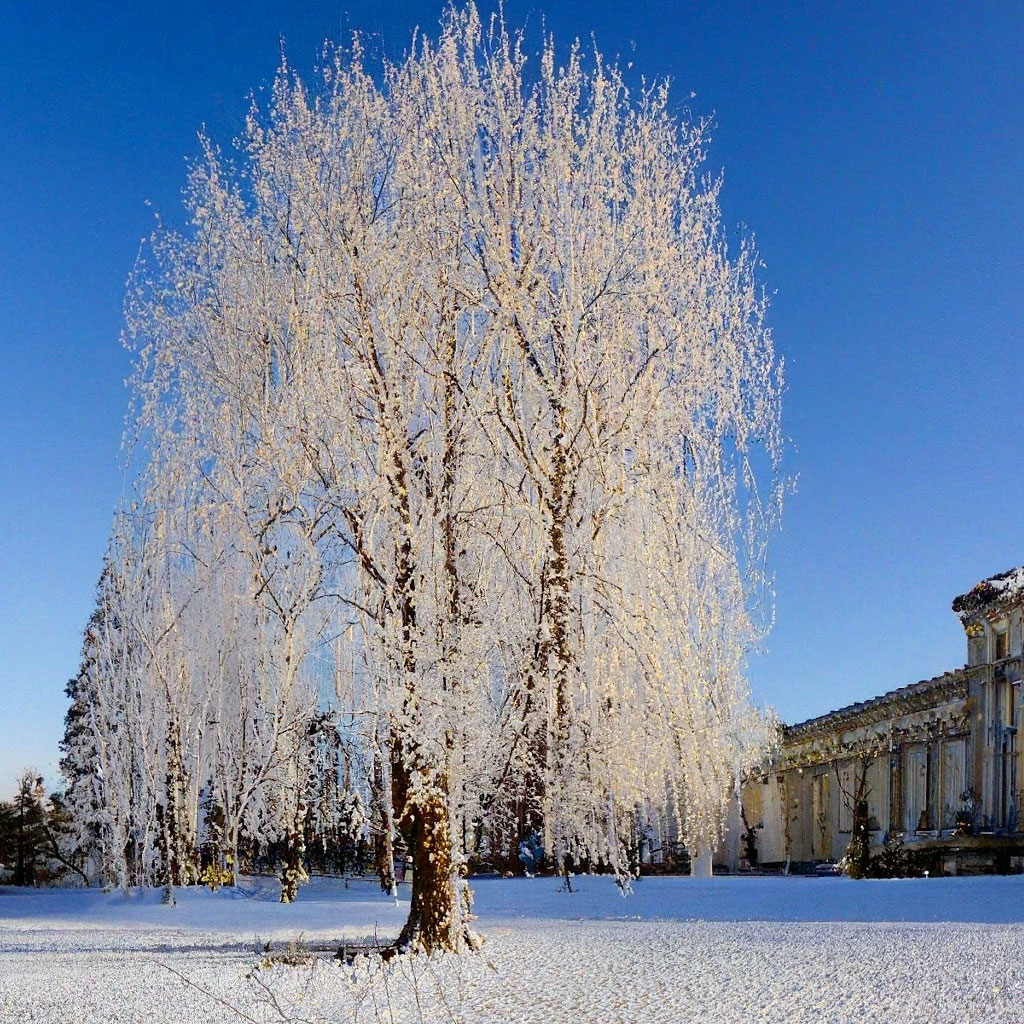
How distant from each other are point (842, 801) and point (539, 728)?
24.3 m

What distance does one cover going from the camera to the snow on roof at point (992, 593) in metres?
25.9

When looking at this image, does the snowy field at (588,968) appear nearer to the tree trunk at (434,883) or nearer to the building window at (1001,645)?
the tree trunk at (434,883)

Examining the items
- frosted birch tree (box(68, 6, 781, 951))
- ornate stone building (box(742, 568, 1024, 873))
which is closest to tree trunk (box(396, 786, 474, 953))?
frosted birch tree (box(68, 6, 781, 951))

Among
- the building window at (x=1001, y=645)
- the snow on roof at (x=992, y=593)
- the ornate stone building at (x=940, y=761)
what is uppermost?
the snow on roof at (x=992, y=593)

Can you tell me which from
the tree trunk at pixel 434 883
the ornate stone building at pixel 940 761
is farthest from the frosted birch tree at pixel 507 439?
the ornate stone building at pixel 940 761

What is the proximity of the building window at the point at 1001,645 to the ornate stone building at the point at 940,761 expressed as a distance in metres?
0.02

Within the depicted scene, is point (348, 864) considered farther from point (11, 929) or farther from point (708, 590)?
point (708, 590)

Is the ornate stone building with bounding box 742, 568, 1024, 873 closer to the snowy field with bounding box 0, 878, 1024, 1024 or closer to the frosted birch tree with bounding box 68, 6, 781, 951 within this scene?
the snowy field with bounding box 0, 878, 1024, 1024

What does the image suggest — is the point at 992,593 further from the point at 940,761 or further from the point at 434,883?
the point at 434,883

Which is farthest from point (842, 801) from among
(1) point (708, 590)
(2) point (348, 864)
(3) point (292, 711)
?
(1) point (708, 590)

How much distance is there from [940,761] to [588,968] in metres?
20.6

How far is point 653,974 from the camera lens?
9.41m

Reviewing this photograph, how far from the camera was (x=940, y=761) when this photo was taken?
2848 cm

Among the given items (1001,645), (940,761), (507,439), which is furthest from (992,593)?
(507,439)
